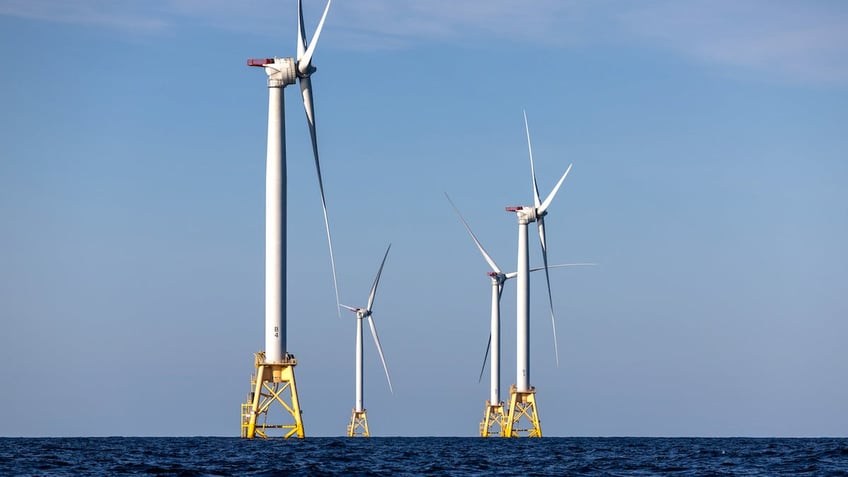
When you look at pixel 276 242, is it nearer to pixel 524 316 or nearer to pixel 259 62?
pixel 259 62

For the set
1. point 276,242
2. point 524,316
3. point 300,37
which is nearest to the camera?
point 276,242

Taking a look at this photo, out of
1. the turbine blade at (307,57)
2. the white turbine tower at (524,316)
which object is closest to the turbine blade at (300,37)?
the turbine blade at (307,57)

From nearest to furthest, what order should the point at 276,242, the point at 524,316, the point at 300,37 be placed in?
the point at 276,242 < the point at 300,37 < the point at 524,316

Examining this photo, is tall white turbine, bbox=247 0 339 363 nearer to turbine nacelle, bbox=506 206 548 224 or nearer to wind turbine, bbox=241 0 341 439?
wind turbine, bbox=241 0 341 439

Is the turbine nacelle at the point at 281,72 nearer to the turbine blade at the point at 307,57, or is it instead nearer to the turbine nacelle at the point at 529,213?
the turbine blade at the point at 307,57

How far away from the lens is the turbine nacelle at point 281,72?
359ft

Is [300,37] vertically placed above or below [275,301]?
above

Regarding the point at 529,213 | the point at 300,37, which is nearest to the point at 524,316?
the point at 529,213

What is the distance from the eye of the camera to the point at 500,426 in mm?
189375

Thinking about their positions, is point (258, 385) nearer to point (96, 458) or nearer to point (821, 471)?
point (96, 458)

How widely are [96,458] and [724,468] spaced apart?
39.8 metres

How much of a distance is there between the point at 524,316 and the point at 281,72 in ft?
245

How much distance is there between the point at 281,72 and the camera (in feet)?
359

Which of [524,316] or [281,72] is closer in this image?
[281,72]
